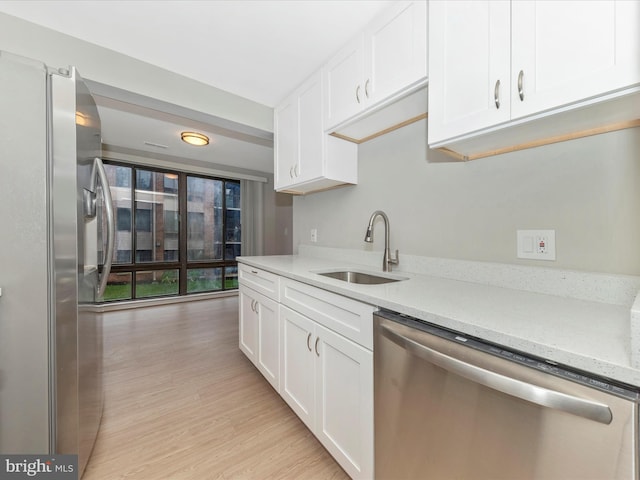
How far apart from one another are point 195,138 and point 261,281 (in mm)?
2361

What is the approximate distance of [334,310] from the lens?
119 centimetres

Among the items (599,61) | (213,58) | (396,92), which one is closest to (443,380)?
(599,61)

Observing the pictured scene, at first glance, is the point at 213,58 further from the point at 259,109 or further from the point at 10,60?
the point at 10,60

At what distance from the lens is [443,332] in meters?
0.78

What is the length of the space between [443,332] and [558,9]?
1040 millimetres

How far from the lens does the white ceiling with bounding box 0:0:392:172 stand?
141 centimetres

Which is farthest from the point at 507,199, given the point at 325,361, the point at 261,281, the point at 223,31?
the point at 223,31

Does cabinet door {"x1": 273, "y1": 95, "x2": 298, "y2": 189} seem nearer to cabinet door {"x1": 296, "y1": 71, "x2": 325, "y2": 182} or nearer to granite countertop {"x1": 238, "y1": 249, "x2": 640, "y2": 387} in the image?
cabinet door {"x1": 296, "y1": 71, "x2": 325, "y2": 182}

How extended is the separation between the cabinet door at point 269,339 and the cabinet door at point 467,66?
1.38 m

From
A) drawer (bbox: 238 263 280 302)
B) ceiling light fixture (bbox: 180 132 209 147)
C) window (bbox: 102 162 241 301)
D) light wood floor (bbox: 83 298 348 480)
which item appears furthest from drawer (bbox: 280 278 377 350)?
window (bbox: 102 162 241 301)

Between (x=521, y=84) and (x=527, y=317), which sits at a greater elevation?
(x=521, y=84)

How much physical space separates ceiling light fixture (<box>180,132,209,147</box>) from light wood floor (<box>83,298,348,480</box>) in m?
2.39

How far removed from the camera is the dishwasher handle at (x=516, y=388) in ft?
1.69

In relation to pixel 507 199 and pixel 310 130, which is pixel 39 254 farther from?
→ pixel 507 199
